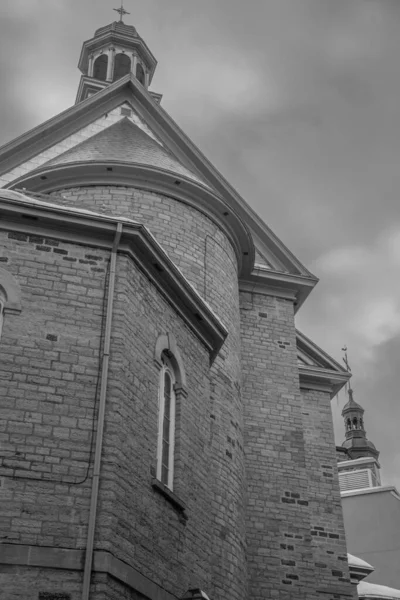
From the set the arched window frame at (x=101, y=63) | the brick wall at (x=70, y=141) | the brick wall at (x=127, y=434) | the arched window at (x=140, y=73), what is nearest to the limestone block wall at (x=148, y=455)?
the brick wall at (x=127, y=434)

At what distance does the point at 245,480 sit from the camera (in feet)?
53.5

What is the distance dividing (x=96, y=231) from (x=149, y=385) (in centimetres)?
231

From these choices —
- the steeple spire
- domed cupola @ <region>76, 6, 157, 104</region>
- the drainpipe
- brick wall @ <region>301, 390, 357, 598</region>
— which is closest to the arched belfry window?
domed cupola @ <region>76, 6, 157, 104</region>

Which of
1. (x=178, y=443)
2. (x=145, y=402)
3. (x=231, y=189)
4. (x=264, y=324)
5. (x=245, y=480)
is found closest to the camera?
(x=145, y=402)

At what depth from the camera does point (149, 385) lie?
38.5ft

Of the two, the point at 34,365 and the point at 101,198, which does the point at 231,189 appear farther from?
the point at 34,365

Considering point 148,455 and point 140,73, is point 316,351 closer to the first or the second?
point 148,455

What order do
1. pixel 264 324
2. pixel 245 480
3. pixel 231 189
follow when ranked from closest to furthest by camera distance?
pixel 245 480 → pixel 264 324 → pixel 231 189

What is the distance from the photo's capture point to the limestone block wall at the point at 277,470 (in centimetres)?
1578

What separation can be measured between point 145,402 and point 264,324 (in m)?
7.96

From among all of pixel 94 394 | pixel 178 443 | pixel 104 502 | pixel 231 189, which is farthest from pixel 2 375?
pixel 231 189

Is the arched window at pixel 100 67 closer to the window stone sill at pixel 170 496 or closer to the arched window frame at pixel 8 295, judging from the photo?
the arched window frame at pixel 8 295

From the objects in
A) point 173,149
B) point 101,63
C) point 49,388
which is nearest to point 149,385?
point 49,388

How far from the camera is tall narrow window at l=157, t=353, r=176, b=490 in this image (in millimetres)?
11797
